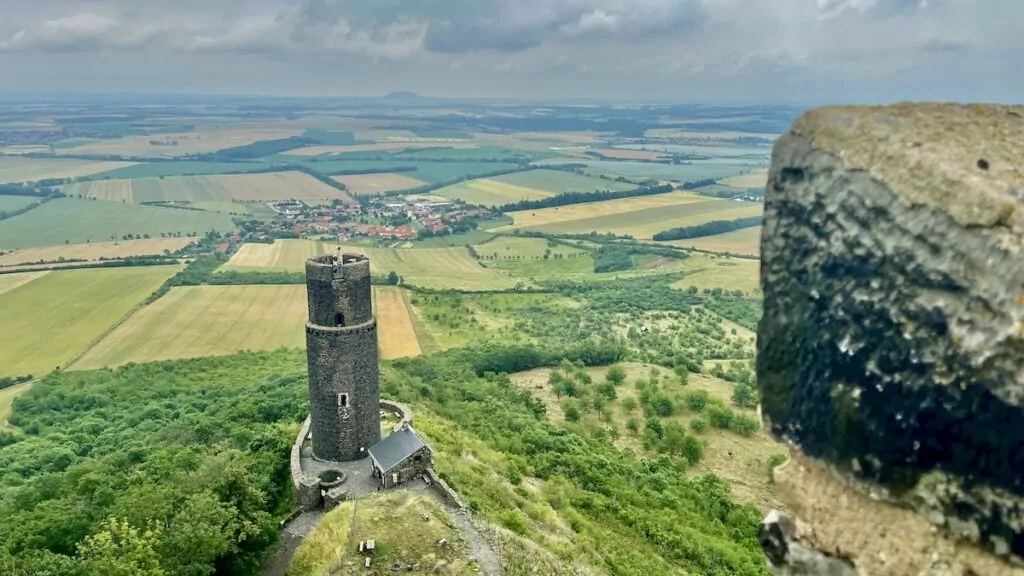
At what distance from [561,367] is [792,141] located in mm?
61592

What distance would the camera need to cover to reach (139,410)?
54.8m

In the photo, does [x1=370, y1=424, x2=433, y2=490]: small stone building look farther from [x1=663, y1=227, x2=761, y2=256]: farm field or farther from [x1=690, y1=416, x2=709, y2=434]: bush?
[x1=663, y1=227, x2=761, y2=256]: farm field

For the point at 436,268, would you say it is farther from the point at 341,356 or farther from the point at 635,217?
the point at 341,356

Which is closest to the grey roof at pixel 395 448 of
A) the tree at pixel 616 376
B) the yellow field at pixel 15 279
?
the tree at pixel 616 376

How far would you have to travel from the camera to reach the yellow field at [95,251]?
10444 cm

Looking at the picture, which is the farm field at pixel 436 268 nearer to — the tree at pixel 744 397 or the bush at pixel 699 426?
the tree at pixel 744 397

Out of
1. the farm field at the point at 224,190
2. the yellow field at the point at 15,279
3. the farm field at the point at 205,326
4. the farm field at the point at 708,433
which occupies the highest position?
the farm field at the point at 224,190

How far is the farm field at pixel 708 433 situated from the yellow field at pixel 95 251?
252 ft

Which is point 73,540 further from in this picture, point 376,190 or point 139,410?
point 376,190

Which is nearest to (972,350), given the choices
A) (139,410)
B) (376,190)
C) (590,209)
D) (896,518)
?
(896,518)

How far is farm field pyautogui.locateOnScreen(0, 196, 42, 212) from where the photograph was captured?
153 m

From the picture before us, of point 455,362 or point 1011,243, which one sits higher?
point 1011,243

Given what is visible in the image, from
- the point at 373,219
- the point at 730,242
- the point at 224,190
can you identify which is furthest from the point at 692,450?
the point at 224,190

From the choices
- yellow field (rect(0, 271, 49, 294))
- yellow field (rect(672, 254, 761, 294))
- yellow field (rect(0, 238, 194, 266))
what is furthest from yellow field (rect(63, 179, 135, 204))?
yellow field (rect(672, 254, 761, 294))
